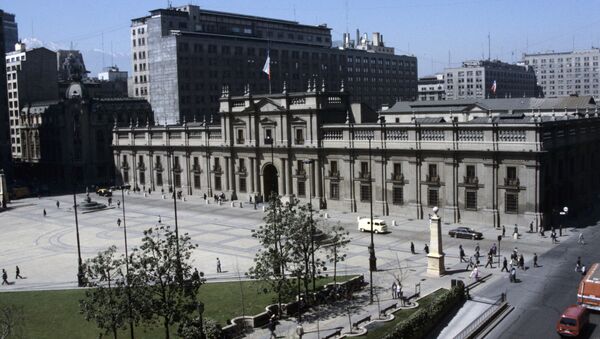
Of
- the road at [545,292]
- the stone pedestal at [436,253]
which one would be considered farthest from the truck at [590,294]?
the stone pedestal at [436,253]

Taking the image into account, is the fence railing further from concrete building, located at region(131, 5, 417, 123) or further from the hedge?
concrete building, located at region(131, 5, 417, 123)

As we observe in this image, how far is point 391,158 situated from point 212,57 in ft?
248

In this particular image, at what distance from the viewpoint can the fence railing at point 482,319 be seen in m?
35.9

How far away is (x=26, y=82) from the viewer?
15100 centimetres

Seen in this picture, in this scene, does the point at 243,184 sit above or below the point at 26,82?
below

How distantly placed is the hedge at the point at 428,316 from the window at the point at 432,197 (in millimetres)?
30221

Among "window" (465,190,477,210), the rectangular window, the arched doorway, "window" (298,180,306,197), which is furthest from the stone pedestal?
the rectangular window

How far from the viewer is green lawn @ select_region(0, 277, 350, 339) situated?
3788cm

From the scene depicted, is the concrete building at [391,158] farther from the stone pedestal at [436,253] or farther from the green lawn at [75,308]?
the green lawn at [75,308]

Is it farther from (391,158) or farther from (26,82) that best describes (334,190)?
(26,82)

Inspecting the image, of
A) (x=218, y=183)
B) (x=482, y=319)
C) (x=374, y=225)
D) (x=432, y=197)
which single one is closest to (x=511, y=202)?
(x=432, y=197)

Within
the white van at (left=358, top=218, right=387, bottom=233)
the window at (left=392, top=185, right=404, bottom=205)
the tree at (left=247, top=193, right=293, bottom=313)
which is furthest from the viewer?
the window at (left=392, top=185, right=404, bottom=205)

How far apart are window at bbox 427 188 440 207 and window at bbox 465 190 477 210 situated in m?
3.60

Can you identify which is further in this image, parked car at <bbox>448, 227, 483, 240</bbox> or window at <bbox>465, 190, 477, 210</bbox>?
window at <bbox>465, 190, 477, 210</bbox>
